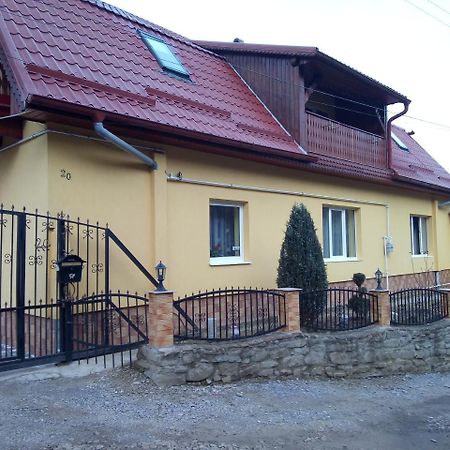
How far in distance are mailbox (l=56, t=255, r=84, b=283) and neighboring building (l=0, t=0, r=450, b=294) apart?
79 centimetres

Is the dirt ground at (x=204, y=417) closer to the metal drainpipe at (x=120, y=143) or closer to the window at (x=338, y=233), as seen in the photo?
the metal drainpipe at (x=120, y=143)

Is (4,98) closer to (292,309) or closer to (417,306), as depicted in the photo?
(292,309)

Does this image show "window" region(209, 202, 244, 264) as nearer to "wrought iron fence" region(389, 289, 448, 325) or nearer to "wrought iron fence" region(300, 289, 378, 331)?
"wrought iron fence" region(300, 289, 378, 331)

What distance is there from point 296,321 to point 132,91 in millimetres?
4508

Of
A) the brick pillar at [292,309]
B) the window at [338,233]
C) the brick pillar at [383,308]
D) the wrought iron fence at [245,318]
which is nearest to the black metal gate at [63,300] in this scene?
the wrought iron fence at [245,318]

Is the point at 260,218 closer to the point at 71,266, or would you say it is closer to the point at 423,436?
the point at 71,266

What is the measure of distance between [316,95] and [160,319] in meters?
9.39

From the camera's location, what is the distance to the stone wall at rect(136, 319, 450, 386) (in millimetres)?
6332

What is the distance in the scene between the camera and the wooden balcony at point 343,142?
11207 mm

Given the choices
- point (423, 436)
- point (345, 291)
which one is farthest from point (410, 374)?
point (423, 436)

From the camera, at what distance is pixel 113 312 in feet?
22.9

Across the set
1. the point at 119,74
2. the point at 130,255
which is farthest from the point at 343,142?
the point at 130,255

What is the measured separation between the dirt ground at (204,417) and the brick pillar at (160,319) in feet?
1.63

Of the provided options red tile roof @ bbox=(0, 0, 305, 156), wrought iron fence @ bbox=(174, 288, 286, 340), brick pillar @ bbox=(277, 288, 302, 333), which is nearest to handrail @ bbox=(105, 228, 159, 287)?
wrought iron fence @ bbox=(174, 288, 286, 340)
